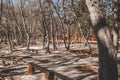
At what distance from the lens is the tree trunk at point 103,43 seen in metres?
6.20

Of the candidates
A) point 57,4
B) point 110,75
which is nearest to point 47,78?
point 110,75

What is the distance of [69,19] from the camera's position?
130 feet

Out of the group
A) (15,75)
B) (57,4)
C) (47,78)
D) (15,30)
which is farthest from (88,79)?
(15,30)

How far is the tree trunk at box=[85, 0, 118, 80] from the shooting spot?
6.20 m

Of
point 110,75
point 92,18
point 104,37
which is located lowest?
point 110,75

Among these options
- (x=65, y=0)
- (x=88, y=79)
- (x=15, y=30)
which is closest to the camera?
(x=88, y=79)

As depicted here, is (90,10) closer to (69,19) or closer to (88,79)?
(88,79)

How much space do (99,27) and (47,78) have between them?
608 cm

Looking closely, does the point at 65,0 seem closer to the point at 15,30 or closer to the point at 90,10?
the point at 90,10

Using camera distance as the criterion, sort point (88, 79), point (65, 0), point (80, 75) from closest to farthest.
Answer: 1. point (88, 79)
2. point (80, 75)
3. point (65, 0)

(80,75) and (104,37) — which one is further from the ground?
(104,37)

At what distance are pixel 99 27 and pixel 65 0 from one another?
27.5m

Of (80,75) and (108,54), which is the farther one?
(80,75)

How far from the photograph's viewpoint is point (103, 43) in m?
6.20
